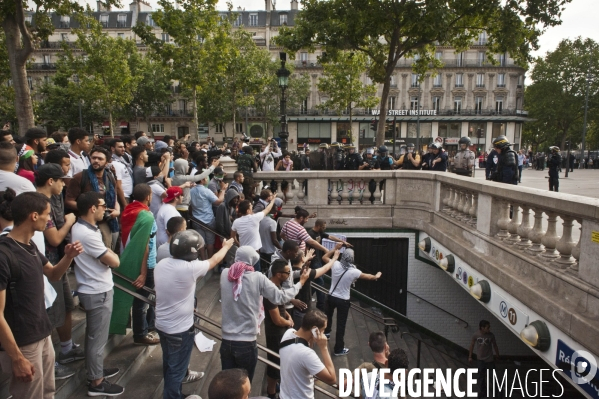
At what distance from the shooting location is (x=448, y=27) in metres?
15.5

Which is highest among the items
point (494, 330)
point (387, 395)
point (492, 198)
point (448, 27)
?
point (448, 27)

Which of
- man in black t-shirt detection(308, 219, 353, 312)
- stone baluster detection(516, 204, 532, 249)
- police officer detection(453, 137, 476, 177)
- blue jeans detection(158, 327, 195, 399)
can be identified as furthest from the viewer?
police officer detection(453, 137, 476, 177)

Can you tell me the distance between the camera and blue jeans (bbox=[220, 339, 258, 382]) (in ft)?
14.9

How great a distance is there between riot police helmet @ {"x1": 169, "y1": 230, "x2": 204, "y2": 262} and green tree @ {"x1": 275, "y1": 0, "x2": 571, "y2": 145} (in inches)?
523

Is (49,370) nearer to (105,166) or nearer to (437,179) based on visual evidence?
(105,166)

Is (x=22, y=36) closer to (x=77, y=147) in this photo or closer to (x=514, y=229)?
(x=77, y=147)

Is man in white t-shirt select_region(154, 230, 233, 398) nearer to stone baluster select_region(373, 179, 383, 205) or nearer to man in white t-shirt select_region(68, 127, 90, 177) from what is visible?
man in white t-shirt select_region(68, 127, 90, 177)

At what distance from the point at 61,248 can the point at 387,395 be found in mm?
4267

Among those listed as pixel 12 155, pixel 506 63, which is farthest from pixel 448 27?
pixel 506 63

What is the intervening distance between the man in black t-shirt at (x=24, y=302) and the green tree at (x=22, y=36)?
11070 millimetres

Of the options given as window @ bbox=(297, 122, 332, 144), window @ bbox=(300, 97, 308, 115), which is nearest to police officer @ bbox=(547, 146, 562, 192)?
window @ bbox=(297, 122, 332, 144)

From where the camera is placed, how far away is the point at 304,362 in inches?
163

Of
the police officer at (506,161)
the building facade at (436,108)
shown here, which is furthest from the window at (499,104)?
the police officer at (506,161)

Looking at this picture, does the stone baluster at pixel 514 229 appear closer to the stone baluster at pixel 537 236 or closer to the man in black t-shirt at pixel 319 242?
the stone baluster at pixel 537 236
